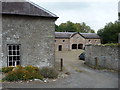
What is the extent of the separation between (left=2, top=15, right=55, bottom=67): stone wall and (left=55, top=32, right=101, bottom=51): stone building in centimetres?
3110

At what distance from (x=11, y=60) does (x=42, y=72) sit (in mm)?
3452

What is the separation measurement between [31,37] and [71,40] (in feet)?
113

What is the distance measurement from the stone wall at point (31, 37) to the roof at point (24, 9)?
381 mm

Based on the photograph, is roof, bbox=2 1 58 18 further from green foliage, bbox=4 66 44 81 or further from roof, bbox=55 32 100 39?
roof, bbox=55 32 100 39

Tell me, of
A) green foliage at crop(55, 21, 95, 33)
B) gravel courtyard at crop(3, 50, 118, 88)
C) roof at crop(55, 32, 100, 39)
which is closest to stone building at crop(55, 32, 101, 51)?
roof at crop(55, 32, 100, 39)

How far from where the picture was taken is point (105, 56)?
14.4m

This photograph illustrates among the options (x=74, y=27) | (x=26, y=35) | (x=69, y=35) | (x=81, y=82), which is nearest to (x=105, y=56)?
(x=81, y=82)

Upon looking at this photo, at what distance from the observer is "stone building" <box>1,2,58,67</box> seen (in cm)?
Answer: 1163

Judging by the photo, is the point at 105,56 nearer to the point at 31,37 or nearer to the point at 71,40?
the point at 31,37

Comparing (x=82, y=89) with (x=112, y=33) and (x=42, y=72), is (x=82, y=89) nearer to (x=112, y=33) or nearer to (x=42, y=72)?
(x=42, y=72)

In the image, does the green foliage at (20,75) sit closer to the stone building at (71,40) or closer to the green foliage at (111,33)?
the stone building at (71,40)

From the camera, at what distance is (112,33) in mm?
45656

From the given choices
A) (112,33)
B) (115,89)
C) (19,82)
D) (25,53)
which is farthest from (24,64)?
Answer: (112,33)

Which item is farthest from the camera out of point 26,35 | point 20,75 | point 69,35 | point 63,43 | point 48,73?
point 69,35
